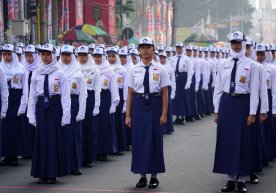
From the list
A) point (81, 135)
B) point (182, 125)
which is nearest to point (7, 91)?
point (81, 135)

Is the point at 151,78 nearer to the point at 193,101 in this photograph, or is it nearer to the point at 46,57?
the point at 46,57

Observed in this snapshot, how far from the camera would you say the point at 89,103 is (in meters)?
14.9

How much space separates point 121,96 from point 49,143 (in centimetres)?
452

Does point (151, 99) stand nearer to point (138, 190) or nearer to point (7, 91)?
point (138, 190)

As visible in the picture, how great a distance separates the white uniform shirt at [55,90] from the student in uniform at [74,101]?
65cm

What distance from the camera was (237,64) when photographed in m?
11.8

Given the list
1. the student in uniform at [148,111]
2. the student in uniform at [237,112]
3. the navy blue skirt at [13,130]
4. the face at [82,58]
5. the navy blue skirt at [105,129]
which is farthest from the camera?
the navy blue skirt at [105,129]

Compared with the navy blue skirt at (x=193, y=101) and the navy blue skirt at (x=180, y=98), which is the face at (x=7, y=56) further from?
the navy blue skirt at (x=193, y=101)

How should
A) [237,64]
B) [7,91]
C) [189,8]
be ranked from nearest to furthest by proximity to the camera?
[237,64]
[7,91]
[189,8]

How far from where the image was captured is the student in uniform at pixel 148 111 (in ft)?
40.0

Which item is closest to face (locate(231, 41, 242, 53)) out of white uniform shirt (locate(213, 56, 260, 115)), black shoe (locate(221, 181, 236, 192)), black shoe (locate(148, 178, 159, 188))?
white uniform shirt (locate(213, 56, 260, 115))

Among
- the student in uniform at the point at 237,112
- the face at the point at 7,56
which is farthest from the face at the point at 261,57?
the face at the point at 7,56

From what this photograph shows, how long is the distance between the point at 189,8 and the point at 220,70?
99927mm

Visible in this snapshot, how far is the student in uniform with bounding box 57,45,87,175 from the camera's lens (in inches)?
532
